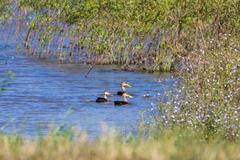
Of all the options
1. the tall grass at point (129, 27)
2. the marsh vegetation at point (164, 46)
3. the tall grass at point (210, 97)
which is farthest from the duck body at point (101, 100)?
the tall grass at point (210, 97)

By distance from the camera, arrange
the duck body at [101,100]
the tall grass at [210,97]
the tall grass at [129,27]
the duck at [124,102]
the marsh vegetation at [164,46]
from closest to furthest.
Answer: the tall grass at [210,97] → the marsh vegetation at [164,46] → the duck at [124,102] → the duck body at [101,100] → the tall grass at [129,27]

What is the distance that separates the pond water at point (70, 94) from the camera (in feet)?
62.5

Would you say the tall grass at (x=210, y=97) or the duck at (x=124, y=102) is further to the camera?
the duck at (x=124, y=102)

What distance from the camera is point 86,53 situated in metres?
31.3

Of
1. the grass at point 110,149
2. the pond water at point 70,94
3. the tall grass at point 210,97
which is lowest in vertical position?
the pond water at point 70,94

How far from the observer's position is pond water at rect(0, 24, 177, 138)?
19047 millimetres

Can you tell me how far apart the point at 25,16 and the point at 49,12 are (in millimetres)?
4466

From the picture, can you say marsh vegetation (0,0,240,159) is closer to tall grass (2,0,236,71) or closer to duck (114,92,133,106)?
tall grass (2,0,236,71)

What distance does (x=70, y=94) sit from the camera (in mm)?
23875

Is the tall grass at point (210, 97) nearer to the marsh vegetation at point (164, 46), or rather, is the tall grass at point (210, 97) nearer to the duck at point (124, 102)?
the marsh vegetation at point (164, 46)

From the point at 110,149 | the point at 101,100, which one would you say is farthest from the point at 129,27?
the point at 110,149

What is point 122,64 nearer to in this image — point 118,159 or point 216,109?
point 216,109

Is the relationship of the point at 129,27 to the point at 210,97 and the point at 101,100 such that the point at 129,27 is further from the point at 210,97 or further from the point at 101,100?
the point at 210,97

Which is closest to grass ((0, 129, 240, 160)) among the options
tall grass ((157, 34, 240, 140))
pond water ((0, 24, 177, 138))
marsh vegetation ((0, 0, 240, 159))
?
marsh vegetation ((0, 0, 240, 159))
